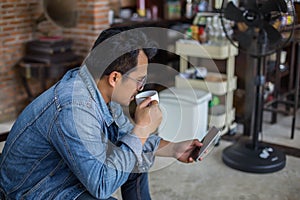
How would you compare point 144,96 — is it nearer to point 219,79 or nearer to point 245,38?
point 245,38

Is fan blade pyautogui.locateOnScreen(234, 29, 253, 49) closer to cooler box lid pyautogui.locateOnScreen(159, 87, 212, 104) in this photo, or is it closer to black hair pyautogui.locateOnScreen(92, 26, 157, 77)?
cooler box lid pyautogui.locateOnScreen(159, 87, 212, 104)

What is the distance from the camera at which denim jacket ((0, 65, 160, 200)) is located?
1394 mm

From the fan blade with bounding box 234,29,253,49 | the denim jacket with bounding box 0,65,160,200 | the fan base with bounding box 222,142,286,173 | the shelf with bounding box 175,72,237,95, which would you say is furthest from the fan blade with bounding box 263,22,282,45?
the denim jacket with bounding box 0,65,160,200

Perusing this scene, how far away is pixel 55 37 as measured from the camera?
12.9 feet

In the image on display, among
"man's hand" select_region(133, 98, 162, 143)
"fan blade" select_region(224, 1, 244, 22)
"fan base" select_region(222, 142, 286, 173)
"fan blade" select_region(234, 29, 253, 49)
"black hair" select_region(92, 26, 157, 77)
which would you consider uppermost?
"fan blade" select_region(224, 1, 244, 22)

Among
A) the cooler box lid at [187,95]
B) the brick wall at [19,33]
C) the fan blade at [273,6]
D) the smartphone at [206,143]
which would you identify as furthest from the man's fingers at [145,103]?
the brick wall at [19,33]

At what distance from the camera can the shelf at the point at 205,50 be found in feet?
10.8

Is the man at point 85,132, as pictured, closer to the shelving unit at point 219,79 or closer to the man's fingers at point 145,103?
the man's fingers at point 145,103

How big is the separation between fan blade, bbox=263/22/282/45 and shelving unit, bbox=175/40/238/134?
0.47 m

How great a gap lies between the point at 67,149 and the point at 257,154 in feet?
6.48

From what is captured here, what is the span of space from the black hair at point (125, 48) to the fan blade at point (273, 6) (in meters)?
1.38

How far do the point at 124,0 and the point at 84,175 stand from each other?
3835mm

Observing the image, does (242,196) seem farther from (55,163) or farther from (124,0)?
(124,0)

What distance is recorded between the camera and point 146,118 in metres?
1.50
